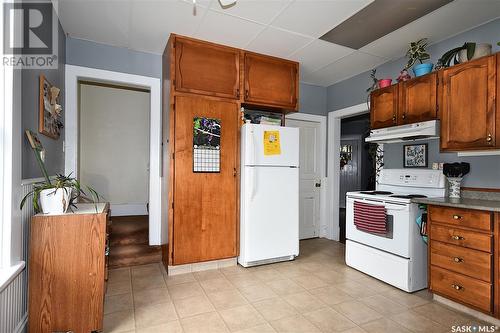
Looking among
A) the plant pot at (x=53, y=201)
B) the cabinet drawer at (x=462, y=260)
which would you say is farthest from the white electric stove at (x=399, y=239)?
the plant pot at (x=53, y=201)

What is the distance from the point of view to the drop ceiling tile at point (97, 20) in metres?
2.37

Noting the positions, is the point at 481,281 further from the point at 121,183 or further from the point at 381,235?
the point at 121,183

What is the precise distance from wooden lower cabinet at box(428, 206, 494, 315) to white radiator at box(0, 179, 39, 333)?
3084 millimetres

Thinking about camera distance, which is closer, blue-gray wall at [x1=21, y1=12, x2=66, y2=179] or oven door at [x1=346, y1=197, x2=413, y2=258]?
blue-gray wall at [x1=21, y1=12, x2=66, y2=179]

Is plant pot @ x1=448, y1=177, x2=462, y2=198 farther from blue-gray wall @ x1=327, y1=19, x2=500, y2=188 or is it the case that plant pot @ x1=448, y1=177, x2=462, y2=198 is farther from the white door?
the white door

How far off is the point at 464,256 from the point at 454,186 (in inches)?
32.3

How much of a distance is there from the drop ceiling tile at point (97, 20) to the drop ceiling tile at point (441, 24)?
8.80 ft

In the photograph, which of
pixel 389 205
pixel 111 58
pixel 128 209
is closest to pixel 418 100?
pixel 389 205

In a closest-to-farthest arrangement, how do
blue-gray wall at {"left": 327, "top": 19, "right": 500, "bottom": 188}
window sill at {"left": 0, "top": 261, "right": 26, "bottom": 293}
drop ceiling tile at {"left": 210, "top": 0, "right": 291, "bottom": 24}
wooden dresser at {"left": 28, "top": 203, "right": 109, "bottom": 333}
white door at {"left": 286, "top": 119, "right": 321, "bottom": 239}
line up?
window sill at {"left": 0, "top": 261, "right": 26, "bottom": 293} < wooden dresser at {"left": 28, "top": 203, "right": 109, "bottom": 333} < drop ceiling tile at {"left": 210, "top": 0, "right": 291, "bottom": 24} < blue-gray wall at {"left": 327, "top": 19, "right": 500, "bottom": 188} < white door at {"left": 286, "top": 119, "right": 321, "bottom": 239}

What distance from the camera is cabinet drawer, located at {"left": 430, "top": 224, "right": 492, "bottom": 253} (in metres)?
1.97

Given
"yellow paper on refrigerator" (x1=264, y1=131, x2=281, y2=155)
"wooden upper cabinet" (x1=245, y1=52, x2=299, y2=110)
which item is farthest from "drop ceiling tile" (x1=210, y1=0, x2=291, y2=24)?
"yellow paper on refrigerator" (x1=264, y1=131, x2=281, y2=155)

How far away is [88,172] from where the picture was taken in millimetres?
4883

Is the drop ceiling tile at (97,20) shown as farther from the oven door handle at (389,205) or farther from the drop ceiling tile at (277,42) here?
the oven door handle at (389,205)

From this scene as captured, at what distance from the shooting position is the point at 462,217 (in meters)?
2.12
